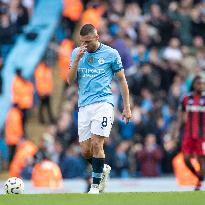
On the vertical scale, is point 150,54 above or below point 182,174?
above

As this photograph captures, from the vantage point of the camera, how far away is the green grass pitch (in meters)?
12.6

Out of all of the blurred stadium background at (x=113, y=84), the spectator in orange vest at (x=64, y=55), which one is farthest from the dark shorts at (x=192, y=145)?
the spectator in orange vest at (x=64, y=55)

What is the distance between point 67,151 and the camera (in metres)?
24.9

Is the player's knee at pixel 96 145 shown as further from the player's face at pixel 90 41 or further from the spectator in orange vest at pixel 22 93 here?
the spectator in orange vest at pixel 22 93

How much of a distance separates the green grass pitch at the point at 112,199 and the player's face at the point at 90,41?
80.9 inches

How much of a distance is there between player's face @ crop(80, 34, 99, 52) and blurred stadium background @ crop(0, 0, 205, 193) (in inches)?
259

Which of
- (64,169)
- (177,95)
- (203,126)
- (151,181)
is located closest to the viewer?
(203,126)

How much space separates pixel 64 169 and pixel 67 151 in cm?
40

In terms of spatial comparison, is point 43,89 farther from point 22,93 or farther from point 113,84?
point 113,84

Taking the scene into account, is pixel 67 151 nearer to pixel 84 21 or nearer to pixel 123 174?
pixel 123 174

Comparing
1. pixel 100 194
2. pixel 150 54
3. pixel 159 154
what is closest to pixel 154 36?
pixel 150 54

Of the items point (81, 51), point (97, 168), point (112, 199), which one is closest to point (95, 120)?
point (97, 168)

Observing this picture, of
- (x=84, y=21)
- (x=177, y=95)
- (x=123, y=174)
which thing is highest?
(x=84, y=21)

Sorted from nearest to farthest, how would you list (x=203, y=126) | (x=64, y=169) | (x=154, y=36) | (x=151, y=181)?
(x=203, y=126) → (x=151, y=181) → (x=64, y=169) → (x=154, y=36)
